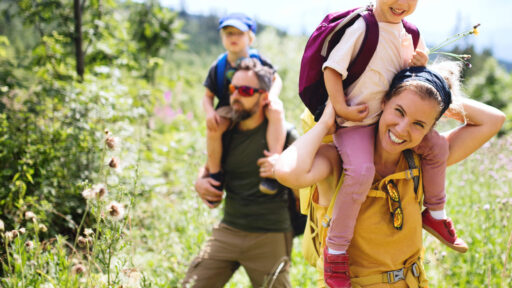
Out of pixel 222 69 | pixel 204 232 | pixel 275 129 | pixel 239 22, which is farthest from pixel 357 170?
pixel 204 232

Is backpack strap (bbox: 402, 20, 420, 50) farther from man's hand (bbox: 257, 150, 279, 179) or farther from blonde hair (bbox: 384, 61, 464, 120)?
man's hand (bbox: 257, 150, 279, 179)

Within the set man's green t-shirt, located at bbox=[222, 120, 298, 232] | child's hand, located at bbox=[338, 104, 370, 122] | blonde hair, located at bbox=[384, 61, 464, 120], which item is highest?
blonde hair, located at bbox=[384, 61, 464, 120]

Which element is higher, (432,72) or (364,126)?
(432,72)

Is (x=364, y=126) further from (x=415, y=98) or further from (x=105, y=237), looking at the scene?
(x=105, y=237)

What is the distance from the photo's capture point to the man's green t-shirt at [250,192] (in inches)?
114

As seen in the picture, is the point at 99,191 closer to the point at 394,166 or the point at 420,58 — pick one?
the point at 394,166

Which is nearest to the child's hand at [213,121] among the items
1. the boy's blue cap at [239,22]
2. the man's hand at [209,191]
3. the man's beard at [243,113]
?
the man's beard at [243,113]

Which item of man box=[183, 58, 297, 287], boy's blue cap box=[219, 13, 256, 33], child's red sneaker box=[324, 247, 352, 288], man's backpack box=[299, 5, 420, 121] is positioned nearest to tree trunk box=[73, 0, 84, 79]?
boy's blue cap box=[219, 13, 256, 33]

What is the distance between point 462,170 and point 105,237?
16.2 ft

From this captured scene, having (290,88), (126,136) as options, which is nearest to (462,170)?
(126,136)

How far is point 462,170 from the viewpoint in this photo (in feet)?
16.9

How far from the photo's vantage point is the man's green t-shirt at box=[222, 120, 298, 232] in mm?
2885

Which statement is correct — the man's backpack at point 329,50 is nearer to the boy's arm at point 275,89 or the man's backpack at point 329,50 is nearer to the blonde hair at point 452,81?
the blonde hair at point 452,81

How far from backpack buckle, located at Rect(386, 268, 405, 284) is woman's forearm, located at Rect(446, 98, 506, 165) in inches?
24.2
